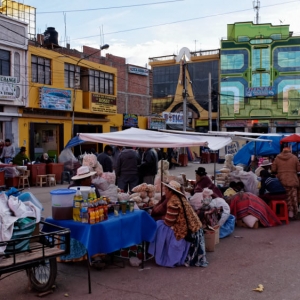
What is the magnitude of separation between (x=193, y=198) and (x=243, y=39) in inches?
1427

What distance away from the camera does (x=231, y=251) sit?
7.14 m

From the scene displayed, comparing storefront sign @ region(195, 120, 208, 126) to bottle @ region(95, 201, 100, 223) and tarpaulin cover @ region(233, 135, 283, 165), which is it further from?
bottle @ region(95, 201, 100, 223)

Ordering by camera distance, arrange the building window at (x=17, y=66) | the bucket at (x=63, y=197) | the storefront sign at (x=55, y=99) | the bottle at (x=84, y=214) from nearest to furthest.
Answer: the bottle at (x=84, y=214) < the bucket at (x=63, y=197) < the building window at (x=17, y=66) < the storefront sign at (x=55, y=99)

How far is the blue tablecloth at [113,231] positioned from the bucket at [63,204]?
0.09 meters

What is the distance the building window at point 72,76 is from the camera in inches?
1045

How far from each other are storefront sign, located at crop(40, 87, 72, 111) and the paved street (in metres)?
18.9

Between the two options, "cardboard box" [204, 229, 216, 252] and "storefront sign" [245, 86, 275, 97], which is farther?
"storefront sign" [245, 86, 275, 97]

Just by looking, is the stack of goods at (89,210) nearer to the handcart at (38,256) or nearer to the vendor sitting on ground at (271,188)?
the handcart at (38,256)

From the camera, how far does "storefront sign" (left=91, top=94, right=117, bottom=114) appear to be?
28.8m

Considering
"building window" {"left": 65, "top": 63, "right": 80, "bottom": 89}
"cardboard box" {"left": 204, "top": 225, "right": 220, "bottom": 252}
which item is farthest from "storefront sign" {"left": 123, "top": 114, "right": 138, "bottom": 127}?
"cardboard box" {"left": 204, "top": 225, "right": 220, "bottom": 252}

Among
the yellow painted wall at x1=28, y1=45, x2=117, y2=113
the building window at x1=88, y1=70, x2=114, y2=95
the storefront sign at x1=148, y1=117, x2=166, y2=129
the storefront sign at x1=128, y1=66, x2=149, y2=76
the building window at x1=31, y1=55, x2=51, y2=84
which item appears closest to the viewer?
the yellow painted wall at x1=28, y1=45, x2=117, y2=113

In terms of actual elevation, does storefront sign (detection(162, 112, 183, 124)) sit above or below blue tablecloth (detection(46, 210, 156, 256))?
above

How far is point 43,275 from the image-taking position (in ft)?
17.0

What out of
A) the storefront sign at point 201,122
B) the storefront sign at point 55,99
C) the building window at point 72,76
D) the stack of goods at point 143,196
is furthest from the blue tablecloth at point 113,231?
the storefront sign at point 201,122
